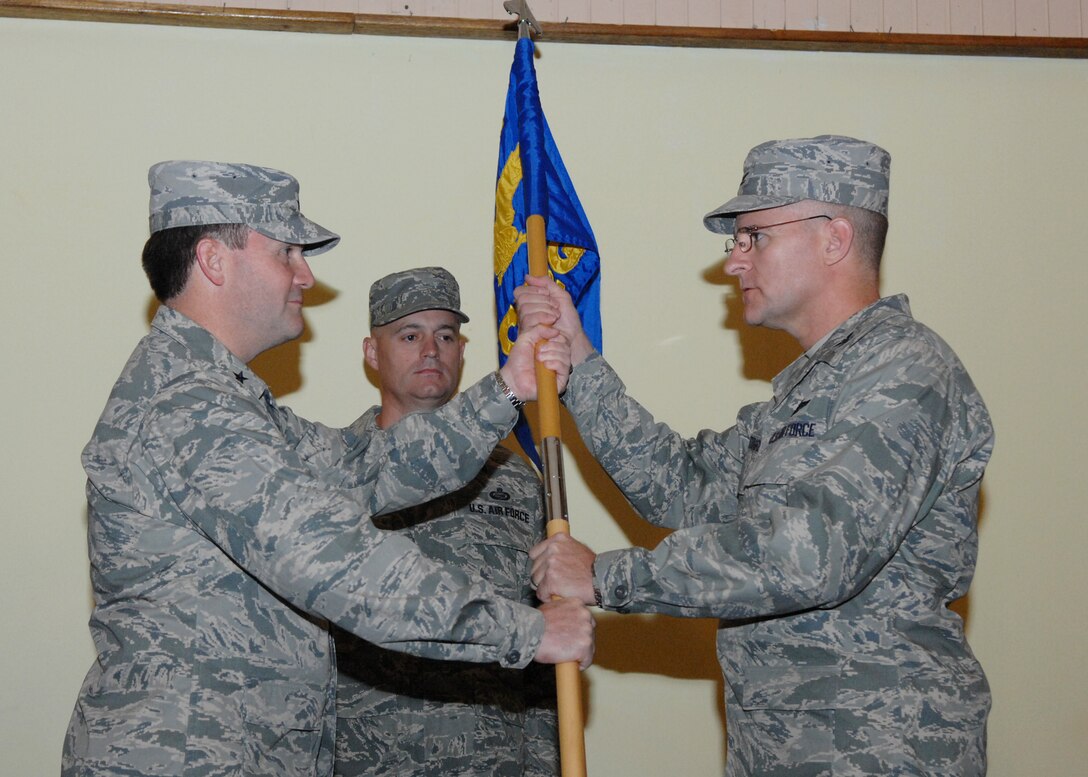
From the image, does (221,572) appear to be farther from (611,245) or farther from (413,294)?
(611,245)

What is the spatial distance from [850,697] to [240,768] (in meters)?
1.16

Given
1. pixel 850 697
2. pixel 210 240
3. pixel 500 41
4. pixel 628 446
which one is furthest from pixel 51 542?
pixel 850 697

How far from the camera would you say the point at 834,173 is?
2865 mm

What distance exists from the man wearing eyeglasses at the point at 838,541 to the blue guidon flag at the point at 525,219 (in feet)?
2.28

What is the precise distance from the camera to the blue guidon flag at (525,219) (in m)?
3.45

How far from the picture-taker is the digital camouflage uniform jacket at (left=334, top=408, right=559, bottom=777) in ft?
10.8

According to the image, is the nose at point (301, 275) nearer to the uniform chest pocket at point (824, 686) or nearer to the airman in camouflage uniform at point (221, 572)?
the airman in camouflage uniform at point (221, 572)

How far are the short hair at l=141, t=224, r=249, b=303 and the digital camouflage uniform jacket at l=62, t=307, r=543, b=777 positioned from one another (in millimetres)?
147

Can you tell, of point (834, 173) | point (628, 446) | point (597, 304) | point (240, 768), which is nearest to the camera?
point (240, 768)

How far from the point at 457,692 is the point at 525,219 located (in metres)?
1.28

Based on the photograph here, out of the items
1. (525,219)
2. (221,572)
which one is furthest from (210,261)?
(525,219)

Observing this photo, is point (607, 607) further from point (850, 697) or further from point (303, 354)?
point (303, 354)

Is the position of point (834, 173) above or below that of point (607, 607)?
above

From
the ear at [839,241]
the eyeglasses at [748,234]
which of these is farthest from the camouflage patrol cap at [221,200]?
the ear at [839,241]
